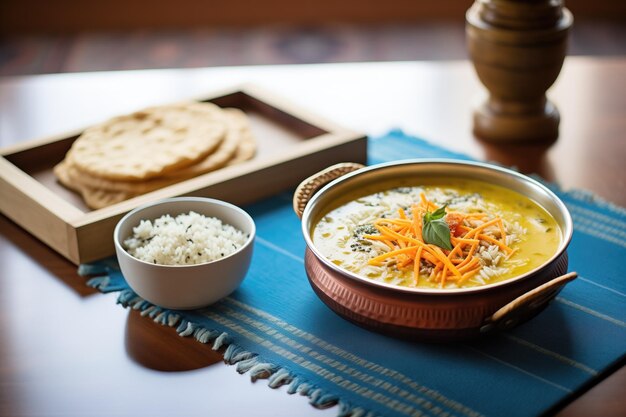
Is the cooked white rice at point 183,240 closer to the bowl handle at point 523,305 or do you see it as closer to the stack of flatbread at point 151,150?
the stack of flatbread at point 151,150

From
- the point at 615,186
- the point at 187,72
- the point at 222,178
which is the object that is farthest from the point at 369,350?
the point at 187,72

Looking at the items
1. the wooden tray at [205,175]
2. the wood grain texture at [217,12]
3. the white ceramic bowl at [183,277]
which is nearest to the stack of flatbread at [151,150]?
the wooden tray at [205,175]

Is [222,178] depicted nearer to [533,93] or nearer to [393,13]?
[533,93]

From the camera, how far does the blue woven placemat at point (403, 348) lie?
145cm

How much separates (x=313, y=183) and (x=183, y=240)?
0.30 meters

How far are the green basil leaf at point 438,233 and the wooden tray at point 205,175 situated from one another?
0.58 m

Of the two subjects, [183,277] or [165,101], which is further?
[165,101]

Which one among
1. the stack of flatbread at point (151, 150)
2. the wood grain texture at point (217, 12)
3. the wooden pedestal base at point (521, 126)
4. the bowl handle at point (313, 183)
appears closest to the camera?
the bowl handle at point (313, 183)

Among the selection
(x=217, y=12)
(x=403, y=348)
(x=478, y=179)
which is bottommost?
(x=217, y=12)

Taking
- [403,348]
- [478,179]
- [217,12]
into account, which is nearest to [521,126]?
[478,179]

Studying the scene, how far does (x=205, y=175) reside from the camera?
205cm

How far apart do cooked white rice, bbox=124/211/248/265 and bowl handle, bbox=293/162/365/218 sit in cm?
12

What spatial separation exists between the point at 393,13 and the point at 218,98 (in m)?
3.02

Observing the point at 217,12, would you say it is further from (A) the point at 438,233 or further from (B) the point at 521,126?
(A) the point at 438,233
